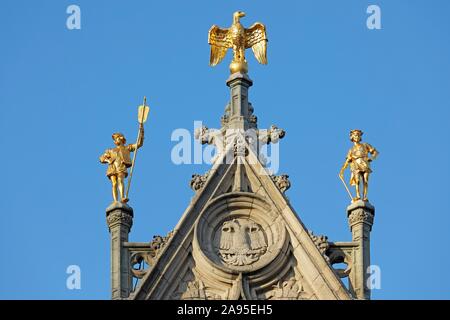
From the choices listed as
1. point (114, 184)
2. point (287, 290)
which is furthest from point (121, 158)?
point (287, 290)

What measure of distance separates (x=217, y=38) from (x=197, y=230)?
219 inches

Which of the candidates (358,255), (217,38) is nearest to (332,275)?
(358,255)

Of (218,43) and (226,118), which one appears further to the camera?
(218,43)

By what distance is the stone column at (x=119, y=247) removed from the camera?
9462 centimetres

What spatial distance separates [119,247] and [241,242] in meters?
2.86

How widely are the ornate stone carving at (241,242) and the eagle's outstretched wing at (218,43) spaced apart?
15.2ft

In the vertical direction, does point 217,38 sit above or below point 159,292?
above

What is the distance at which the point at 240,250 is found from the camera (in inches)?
3748

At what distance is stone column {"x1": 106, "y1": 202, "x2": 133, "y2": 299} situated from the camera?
94625mm

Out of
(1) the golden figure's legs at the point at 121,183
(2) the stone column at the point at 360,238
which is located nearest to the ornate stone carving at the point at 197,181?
(1) the golden figure's legs at the point at 121,183

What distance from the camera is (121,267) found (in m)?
95.0

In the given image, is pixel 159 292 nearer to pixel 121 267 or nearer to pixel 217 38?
pixel 121 267

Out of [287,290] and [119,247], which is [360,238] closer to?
[287,290]

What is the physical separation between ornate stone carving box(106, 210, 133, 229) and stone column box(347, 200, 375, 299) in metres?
5.19
